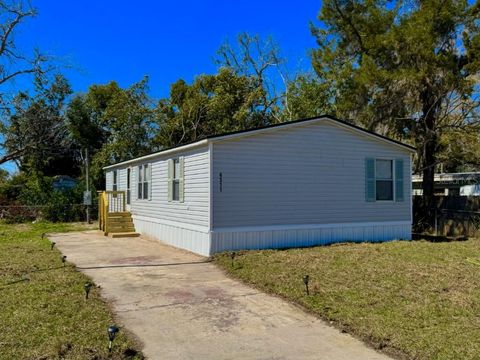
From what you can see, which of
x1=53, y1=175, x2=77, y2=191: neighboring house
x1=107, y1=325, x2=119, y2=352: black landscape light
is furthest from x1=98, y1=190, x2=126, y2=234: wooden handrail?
x1=107, y1=325, x2=119, y2=352: black landscape light

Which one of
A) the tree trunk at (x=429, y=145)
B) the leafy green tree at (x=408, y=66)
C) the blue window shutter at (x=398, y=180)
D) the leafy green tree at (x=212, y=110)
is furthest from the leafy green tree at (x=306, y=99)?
the blue window shutter at (x=398, y=180)

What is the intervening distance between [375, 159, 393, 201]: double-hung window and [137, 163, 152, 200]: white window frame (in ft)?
22.8

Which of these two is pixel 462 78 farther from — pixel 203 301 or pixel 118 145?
pixel 118 145

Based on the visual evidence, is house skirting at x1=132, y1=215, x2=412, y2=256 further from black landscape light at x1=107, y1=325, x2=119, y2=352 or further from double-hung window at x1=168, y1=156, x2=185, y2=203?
black landscape light at x1=107, y1=325, x2=119, y2=352

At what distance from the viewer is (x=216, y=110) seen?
2677 centimetres

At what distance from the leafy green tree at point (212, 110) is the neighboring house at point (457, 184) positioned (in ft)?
34.7

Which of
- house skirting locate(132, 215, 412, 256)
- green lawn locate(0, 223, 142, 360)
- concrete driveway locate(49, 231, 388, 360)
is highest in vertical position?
house skirting locate(132, 215, 412, 256)

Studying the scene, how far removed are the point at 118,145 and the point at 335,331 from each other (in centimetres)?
2155

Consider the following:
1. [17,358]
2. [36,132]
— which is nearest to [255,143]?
[17,358]

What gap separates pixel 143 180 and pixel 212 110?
1274 cm

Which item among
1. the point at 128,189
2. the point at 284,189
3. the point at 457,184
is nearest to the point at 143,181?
the point at 128,189

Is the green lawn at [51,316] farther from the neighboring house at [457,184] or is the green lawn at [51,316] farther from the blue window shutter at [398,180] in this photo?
the neighboring house at [457,184]

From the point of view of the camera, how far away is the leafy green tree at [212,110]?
26.8 m

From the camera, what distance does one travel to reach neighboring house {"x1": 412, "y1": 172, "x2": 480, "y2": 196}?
2092cm
